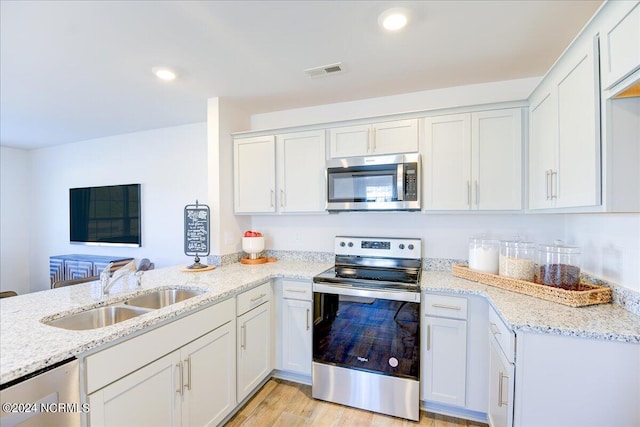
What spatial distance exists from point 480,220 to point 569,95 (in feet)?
3.83

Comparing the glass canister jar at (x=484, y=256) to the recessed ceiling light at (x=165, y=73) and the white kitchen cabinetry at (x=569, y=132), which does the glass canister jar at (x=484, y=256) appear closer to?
the white kitchen cabinetry at (x=569, y=132)

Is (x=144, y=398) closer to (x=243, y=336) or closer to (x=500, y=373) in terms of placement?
(x=243, y=336)

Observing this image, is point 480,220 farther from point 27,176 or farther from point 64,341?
point 27,176

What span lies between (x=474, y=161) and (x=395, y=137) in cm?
61

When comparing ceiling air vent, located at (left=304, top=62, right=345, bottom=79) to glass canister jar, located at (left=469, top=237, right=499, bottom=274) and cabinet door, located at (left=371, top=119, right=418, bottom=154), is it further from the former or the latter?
glass canister jar, located at (left=469, top=237, right=499, bottom=274)

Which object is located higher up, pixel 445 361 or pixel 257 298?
pixel 257 298

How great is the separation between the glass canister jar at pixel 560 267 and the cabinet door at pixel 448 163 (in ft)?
1.90

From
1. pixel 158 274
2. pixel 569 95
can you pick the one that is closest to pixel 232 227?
pixel 158 274

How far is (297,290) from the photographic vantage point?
2.32m

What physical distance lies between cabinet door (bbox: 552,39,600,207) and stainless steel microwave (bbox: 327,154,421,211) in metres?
0.89

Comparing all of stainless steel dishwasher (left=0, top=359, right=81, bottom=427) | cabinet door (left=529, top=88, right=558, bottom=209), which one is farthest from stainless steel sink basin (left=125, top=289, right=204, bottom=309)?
cabinet door (left=529, top=88, right=558, bottom=209)

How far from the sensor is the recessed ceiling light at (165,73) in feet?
7.02

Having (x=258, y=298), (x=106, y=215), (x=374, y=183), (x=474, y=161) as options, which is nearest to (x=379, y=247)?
(x=374, y=183)

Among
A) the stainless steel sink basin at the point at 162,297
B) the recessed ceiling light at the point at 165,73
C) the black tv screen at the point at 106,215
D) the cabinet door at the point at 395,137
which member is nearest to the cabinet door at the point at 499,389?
the cabinet door at the point at 395,137
